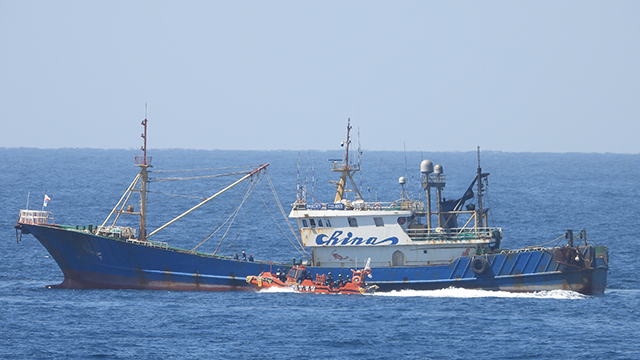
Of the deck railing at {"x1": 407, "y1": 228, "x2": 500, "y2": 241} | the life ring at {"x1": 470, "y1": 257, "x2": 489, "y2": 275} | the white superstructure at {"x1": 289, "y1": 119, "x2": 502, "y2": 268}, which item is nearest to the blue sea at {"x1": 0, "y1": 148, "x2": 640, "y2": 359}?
the life ring at {"x1": 470, "y1": 257, "x2": 489, "y2": 275}

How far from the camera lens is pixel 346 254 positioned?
47.8m

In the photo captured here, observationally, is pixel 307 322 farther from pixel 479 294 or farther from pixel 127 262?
pixel 127 262

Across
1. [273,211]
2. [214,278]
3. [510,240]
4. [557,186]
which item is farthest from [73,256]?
[557,186]

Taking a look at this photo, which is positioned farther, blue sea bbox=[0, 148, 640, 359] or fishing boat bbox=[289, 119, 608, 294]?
fishing boat bbox=[289, 119, 608, 294]

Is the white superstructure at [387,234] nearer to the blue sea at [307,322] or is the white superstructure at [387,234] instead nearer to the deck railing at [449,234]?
the deck railing at [449,234]

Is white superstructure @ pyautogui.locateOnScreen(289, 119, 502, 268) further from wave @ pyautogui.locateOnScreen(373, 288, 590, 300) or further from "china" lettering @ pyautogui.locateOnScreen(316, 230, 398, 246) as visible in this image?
wave @ pyautogui.locateOnScreen(373, 288, 590, 300)

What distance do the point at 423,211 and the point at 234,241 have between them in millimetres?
22382

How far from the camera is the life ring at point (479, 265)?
4519 cm

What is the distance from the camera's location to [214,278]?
47.3m

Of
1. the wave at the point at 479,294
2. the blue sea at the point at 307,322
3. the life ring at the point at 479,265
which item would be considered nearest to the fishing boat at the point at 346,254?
the life ring at the point at 479,265

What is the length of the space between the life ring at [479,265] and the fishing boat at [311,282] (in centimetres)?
531

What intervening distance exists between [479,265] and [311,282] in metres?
9.05

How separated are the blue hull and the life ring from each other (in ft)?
0.44

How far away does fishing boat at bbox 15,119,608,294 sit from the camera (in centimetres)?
4553
